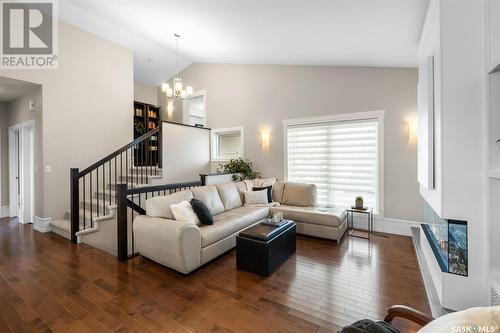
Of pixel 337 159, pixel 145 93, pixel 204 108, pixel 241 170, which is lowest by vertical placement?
pixel 241 170

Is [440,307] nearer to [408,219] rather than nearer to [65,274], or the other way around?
[408,219]

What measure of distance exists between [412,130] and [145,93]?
756cm

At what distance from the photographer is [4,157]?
5297 mm

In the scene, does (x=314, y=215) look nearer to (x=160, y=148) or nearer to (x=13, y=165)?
(x=160, y=148)

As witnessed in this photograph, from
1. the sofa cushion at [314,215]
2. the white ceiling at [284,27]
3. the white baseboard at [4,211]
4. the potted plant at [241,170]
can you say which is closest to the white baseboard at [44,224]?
the white baseboard at [4,211]

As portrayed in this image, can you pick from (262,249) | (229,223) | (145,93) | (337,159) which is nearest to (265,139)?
(337,159)

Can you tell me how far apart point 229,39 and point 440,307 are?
5.10 metres

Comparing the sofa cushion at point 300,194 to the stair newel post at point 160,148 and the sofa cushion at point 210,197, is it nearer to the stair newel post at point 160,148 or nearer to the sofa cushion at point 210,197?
the sofa cushion at point 210,197

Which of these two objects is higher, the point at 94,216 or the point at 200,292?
the point at 94,216

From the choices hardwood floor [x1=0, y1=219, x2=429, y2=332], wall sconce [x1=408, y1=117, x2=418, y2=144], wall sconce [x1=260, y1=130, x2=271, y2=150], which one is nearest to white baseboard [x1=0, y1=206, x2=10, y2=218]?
hardwood floor [x1=0, y1=219, x2=429, y2=332]

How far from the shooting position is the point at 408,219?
4.12 meters

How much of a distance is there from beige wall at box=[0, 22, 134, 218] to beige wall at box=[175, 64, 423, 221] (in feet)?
7.24

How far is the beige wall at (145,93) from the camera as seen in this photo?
7.21m

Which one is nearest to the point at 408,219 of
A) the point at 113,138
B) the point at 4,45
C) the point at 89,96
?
the point at 113,138
